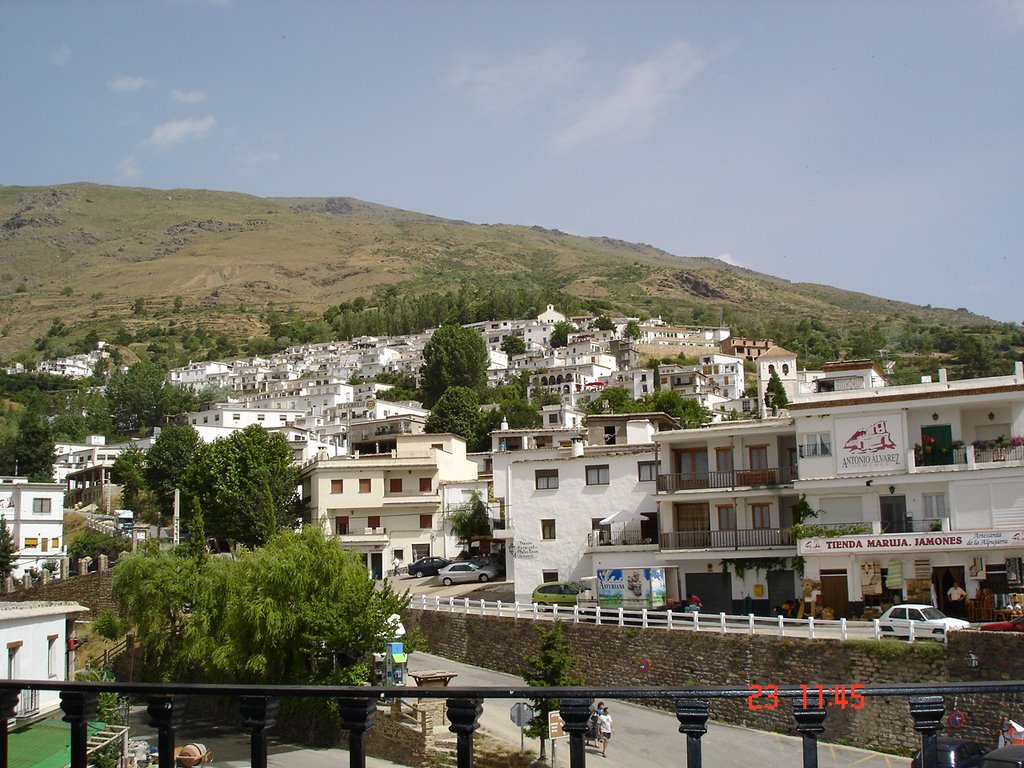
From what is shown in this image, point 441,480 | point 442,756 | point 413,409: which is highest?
point 413,409

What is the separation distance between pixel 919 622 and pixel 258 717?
26.4 meters

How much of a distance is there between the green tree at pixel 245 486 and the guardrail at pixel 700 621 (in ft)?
60.3

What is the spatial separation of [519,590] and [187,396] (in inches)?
3787

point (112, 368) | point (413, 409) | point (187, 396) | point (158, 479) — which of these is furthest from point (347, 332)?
point (158, 479)

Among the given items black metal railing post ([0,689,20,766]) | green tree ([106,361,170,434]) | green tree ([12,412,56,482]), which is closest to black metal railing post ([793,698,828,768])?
black metal railing post ([0,689,20,766])

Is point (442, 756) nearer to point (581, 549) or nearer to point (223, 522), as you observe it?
point (581, 549)

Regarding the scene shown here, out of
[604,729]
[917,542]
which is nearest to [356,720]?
[604,729]

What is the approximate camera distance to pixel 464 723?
16.5ft

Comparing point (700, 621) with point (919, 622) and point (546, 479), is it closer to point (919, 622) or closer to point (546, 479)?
point (919, 622)

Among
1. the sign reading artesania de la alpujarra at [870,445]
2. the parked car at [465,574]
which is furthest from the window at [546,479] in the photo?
the sign reading artesania de la alpujarra at [870,445]

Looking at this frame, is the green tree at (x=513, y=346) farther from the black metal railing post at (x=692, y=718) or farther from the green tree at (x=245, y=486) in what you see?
the black metal railing post at (x=692, y=718)

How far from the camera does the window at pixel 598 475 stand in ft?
138

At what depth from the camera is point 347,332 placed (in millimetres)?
191625

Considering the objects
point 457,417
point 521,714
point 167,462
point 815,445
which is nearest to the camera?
point 521,714
